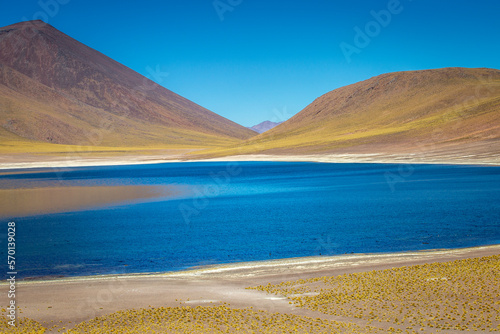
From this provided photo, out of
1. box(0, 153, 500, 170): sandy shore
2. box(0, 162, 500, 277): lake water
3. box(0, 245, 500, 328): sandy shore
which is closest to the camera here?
box(0, 245, 500, 328): sandy shore

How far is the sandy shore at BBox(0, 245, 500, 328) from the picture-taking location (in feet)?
46.5

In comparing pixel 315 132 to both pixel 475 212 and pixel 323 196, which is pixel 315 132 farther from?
pixel 475 212

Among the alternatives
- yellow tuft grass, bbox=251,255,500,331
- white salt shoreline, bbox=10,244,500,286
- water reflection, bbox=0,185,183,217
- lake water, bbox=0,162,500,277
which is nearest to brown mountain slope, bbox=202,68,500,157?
lake water, bbox=0,162,500,277

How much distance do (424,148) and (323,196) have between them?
193ft

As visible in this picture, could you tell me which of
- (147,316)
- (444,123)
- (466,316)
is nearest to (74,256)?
(147,316)

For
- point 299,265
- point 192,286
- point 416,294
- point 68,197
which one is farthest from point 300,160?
point 416,294

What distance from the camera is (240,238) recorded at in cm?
2556

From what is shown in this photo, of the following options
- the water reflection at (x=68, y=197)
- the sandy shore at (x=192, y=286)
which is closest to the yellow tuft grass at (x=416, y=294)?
the sandy shore at (x=192, y=286)

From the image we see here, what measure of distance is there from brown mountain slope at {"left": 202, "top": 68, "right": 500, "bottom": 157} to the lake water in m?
49.0

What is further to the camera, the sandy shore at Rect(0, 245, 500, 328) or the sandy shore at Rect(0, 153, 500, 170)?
the sandy shore at Rect(0, 153, 500, 170)

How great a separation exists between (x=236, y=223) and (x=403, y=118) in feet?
376

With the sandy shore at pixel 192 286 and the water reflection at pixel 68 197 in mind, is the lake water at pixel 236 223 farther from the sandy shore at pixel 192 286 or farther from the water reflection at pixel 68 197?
the sandy shore at pixel 192 286

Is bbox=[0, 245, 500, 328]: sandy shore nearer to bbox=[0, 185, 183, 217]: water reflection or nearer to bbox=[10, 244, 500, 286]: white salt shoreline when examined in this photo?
bbox=[10, 244, 500, 286]: white salt shoreline

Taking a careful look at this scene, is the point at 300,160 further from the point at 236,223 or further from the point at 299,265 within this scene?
the point at 299,265
